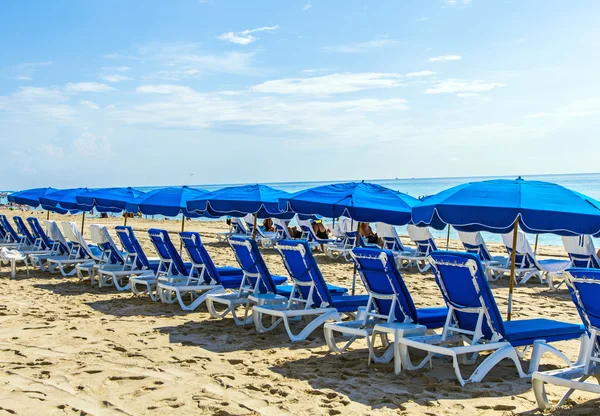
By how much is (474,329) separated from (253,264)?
274 cm

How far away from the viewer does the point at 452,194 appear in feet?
20.5

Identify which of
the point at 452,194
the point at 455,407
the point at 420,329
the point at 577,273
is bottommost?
the point at 455,407

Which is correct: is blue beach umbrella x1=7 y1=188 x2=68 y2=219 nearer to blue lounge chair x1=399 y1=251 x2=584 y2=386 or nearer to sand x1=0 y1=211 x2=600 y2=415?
sand x1=0 y1=211 x2=600 y2=415

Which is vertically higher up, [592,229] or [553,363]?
[592,229]

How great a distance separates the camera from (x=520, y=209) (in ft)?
18.2

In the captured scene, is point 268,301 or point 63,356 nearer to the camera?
point 63,356

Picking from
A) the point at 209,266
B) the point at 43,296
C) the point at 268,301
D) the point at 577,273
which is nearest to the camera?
the point at 577,273

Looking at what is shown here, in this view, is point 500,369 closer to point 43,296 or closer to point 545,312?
point 545,312

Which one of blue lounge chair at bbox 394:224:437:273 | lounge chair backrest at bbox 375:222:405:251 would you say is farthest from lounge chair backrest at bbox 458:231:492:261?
lounge chair backrest at bbox 375:222:405:251

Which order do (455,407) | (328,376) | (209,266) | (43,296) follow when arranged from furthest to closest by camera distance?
(43,296), (209,266), (328,376), (455,407)

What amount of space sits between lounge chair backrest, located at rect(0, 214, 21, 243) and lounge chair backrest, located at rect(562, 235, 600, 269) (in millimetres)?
10820

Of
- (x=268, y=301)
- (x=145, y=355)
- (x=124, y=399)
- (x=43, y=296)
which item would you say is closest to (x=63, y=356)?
(x=145, y=355)

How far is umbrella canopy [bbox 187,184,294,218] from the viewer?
9.22 m

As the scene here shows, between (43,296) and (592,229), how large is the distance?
22.7 ft
